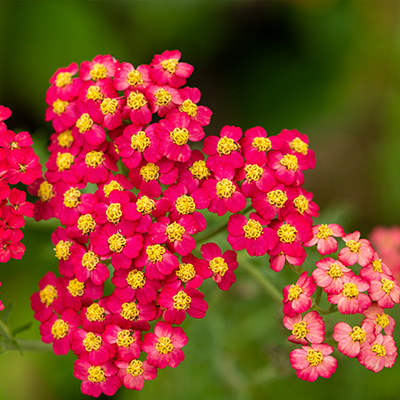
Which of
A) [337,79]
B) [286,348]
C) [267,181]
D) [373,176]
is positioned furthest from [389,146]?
[267,181]

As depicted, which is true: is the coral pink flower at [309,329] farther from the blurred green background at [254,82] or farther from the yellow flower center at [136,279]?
the blurred green background at [254,82]

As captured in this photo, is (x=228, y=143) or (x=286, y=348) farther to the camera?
(x=286, y=348)

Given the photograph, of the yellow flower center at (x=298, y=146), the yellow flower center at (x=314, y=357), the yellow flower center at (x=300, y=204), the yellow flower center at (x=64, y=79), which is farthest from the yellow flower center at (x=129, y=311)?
the yellow flower center at (x=64, y=79)

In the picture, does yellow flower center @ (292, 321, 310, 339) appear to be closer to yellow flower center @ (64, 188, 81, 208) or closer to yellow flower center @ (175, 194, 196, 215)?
yellow flower center @ (175, 194, 196, 215)

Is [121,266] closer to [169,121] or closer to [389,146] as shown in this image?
[169,121]

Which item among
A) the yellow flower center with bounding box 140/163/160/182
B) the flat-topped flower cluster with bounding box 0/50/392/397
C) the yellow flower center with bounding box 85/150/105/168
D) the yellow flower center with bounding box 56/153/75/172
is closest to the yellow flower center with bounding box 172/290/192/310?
the flat-topped flower cluster with bounding box 0/50/392/397

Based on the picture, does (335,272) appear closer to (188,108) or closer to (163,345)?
(163,345)

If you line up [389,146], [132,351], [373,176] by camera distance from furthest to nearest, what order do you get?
[373,176] < [389,146] < [132,351]
